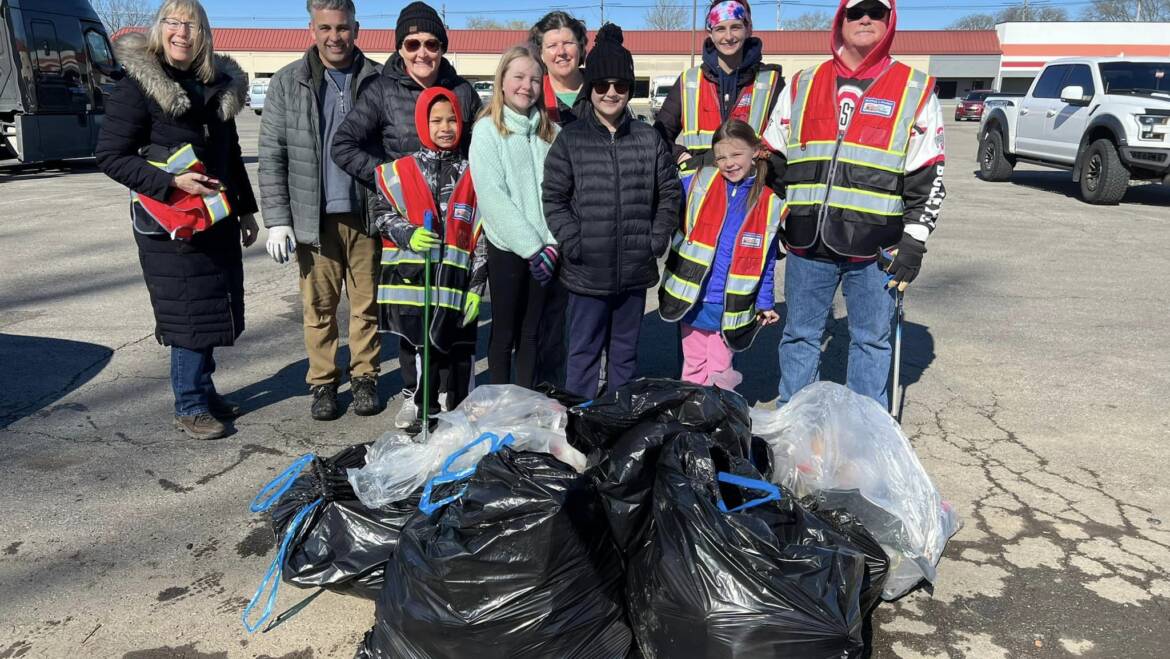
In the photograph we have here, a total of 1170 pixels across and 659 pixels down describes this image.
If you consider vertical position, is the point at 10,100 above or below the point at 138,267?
above

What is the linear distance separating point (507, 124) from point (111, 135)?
1.70 meters

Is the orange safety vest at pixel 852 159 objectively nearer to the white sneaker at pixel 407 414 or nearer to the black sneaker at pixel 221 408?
the white sneaker at pixel 407 414

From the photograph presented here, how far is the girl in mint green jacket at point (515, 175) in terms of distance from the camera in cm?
371

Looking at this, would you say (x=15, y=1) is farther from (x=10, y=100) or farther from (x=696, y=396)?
(x=696, y=396)

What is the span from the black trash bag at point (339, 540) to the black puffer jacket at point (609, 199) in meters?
1.43

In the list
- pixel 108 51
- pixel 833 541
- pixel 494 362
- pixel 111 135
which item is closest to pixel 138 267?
pixel 111 135

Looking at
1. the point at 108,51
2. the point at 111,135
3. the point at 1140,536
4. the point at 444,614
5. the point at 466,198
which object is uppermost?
the point at 108,51

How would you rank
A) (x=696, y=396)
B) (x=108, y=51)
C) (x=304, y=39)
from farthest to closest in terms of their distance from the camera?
(x=304, y=39) < (x=108, y=51) < (x=696, y=396)

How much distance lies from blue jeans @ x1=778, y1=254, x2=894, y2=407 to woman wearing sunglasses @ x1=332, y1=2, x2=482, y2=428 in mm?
1665

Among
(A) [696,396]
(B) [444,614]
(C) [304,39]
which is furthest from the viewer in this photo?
→ (C) [304,39]

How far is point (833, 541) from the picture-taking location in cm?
239

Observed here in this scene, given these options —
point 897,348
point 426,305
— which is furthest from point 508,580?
point 897,348

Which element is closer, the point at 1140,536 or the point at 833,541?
the point at 833,541

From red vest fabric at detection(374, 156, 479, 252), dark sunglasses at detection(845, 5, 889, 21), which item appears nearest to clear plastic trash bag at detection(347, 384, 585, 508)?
red vest fabric at detection(374, 156, 479, 252)
